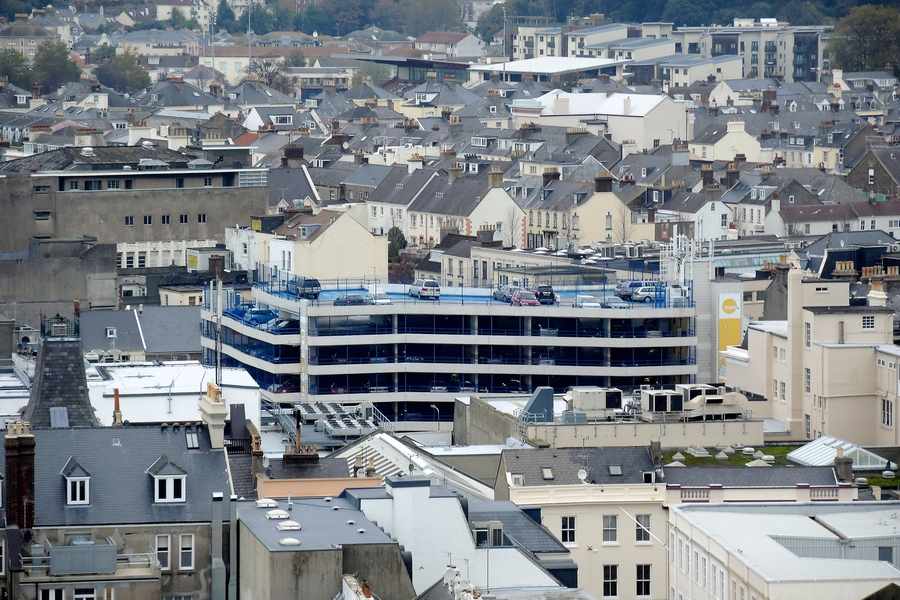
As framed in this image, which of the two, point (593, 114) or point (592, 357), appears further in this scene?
point (593, 114)

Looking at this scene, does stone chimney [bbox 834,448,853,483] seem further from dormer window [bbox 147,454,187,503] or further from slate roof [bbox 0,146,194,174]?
slate roof [bbox 0,146,194,174]

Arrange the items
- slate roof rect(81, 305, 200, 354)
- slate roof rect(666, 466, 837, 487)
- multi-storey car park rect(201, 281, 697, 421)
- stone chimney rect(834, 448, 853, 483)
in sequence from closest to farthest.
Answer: slate roof rect(666, 466, 837, 487), stone chimney rect(834, 448, 853, 483), multi-storey car park rect(201, 281, 697, 421), slate roof rect(81, 305, 200, 354)

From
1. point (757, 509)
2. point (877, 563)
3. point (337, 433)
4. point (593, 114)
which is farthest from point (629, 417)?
point (593, 114)

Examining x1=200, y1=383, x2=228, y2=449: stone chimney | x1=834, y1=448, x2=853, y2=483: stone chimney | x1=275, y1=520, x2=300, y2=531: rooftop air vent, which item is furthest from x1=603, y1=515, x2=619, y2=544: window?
x1=275, y1=520, x2=300, y2=531: rooftop air vent

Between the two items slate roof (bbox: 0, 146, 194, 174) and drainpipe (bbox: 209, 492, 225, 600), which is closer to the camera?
drainpipe (bbox: 209, 492, 225, 600)

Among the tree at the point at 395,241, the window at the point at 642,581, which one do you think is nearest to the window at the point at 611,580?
the window at the point at 642,581

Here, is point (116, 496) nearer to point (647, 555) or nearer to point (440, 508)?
point (440, 508)

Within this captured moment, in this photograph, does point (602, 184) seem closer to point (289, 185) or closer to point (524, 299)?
point (289, 185)
